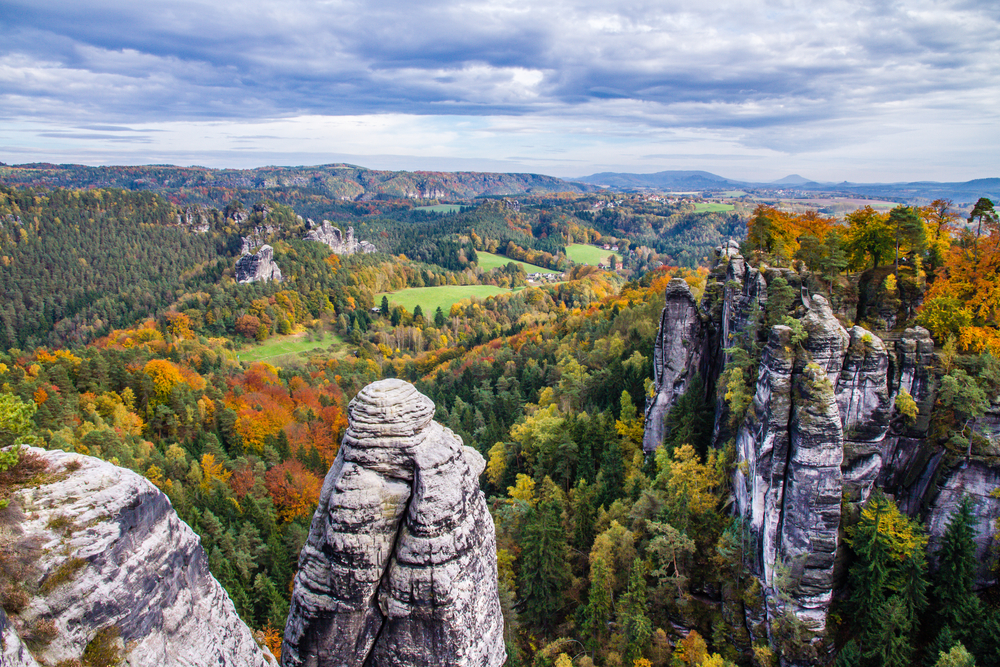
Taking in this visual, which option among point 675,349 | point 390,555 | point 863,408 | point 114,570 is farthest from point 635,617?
point 114,570

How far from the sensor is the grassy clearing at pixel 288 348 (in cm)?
11925

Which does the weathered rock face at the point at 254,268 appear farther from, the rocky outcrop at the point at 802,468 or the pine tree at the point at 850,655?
the pine tree at the point at 850,655

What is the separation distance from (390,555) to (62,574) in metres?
5.40

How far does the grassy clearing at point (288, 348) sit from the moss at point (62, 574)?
368 feet

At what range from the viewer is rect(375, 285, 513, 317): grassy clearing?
5984 inches

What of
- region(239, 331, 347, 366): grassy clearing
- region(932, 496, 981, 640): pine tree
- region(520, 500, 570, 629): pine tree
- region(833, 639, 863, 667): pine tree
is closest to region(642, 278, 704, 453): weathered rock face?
region(520, 500, 570, 629): pine tree

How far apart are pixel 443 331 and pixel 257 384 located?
5860 centimetres

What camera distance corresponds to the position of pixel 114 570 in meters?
7.80

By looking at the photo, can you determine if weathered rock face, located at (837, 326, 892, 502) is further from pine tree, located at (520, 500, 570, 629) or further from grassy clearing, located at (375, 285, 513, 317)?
grassy clearing, located at (375, 285, 513, 317)

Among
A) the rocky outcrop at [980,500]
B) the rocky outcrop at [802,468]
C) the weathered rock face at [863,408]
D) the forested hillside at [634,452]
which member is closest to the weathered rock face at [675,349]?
the forested hillside at [634,452]

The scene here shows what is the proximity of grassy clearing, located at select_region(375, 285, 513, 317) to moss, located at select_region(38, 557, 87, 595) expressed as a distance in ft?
450

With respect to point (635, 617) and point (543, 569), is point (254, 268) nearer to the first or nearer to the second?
point (543, 569)

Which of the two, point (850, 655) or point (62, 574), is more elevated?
point (62, 574)

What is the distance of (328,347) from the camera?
434ft
